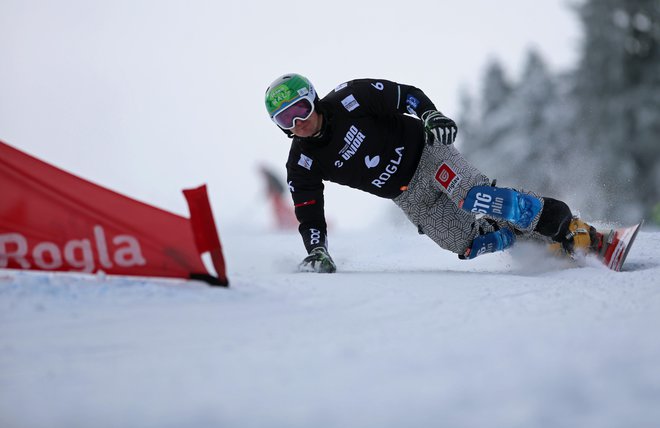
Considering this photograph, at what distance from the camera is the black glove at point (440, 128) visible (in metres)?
3.45

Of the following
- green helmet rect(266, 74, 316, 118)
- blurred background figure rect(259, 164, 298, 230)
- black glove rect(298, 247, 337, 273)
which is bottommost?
black glove rect(298, 247, 337, 273)

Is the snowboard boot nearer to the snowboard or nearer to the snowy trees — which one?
the snowboard

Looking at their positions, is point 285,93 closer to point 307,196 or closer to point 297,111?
point 297,111

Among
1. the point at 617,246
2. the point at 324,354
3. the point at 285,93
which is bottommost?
the point at 324,354

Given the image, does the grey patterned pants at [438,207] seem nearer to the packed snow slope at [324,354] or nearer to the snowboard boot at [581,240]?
the snowboard boot at [581,240]

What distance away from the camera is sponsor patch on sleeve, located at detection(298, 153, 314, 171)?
3.89 metres

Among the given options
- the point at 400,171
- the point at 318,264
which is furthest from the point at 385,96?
the point at 318,264

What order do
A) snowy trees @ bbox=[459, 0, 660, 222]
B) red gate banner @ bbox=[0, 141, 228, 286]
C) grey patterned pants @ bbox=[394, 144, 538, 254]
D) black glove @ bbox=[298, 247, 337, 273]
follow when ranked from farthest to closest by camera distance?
snowy trees @ bbox=[459, 0, 660, 222] < grey patterned pants @ bbox=[394, 144, 538, 254] < black glove @ bbox=[298, 247, 337, 273] < red gate banner @ bbox=[0, 141, 228, 286]

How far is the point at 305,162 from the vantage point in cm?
390

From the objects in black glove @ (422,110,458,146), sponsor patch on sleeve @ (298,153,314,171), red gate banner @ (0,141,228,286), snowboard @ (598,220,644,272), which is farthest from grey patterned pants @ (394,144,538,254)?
red gate banner @ (0,141,228,286)

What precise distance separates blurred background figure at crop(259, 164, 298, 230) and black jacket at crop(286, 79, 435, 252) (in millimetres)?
11552

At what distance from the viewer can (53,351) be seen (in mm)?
1763

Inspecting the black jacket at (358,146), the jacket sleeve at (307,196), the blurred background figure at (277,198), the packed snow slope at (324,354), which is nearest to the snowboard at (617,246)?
the packed snow slope at (324,354)

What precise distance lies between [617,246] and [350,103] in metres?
1.72
